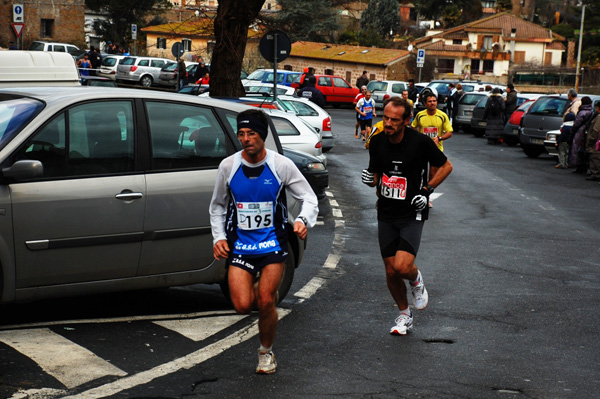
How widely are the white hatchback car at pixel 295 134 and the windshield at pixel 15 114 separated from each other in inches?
442

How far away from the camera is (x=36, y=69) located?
12898mm

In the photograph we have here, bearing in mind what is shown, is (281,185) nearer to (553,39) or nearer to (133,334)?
(133,334)

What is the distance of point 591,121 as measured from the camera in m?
22.6

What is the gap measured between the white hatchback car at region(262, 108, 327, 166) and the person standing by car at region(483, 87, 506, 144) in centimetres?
1370

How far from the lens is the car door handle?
7164mm

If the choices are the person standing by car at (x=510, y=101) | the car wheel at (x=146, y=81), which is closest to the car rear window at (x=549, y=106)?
the person standing by car at (x=510, y=101)

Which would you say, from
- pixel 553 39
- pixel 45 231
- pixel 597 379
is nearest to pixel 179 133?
pixel 45 231

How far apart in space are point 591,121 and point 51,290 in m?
17.8

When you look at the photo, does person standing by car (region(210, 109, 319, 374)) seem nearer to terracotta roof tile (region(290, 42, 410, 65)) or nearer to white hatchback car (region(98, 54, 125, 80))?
white hatchback car (region(98, 54, 125, 80))

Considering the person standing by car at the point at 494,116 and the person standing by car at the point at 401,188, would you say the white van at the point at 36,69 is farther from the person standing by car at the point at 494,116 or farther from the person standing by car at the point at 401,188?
the person standing by car at the point at 494,116

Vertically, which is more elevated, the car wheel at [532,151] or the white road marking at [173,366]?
the white road marking at [173,366]

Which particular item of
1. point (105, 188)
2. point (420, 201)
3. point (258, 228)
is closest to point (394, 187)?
point (420, 201)

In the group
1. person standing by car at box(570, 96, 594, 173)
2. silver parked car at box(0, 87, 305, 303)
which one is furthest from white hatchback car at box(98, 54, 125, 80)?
silver parked car at box(0, 87, 305, 303)

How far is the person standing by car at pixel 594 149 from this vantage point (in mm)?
21609
